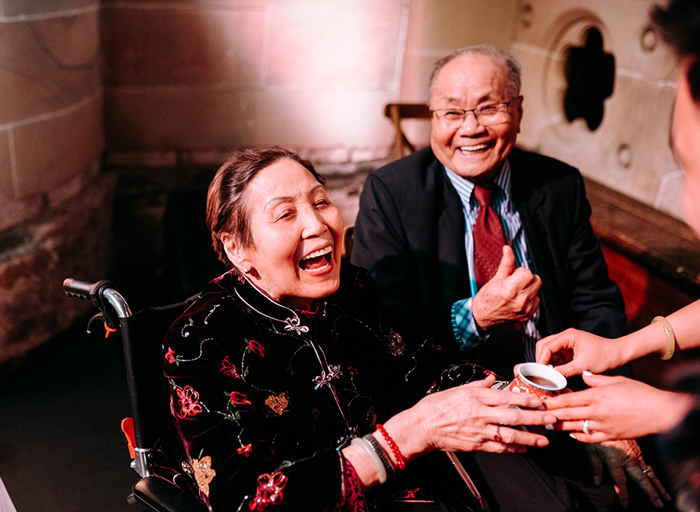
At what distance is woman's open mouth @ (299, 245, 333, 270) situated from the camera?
60.4 inches

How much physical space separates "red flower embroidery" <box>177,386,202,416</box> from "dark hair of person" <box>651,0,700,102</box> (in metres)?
1.15

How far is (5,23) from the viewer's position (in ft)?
9.27

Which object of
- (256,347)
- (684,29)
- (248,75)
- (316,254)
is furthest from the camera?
(248,75)

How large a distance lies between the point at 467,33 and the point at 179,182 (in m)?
2.60

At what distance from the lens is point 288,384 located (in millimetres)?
1456

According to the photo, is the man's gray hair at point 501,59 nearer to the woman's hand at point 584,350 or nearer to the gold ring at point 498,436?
the woman's hand at point 584,350

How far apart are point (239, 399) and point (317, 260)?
1.44 ft

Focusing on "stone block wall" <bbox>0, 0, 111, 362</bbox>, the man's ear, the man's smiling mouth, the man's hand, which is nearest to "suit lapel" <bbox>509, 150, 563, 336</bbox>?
the man's smiling mouth

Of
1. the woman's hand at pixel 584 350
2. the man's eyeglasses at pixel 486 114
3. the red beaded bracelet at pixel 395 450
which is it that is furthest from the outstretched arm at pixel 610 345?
the man's eyeglasses at pixel 486 114

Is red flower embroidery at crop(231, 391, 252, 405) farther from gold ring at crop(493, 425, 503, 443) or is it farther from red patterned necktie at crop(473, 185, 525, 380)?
red patterned necktie at crop(473, 185, 525, 380)

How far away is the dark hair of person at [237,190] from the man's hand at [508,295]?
76 centimetres

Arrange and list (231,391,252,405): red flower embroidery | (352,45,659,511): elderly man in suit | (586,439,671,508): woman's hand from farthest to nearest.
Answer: (352,45,659,511): elderly man in suit
(586,439,671,508): woman's hand
(231,391,252,405): red flower embroidery

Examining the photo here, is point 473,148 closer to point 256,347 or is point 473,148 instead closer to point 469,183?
point 469,183

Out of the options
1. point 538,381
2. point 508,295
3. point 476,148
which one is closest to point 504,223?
point 476,148
